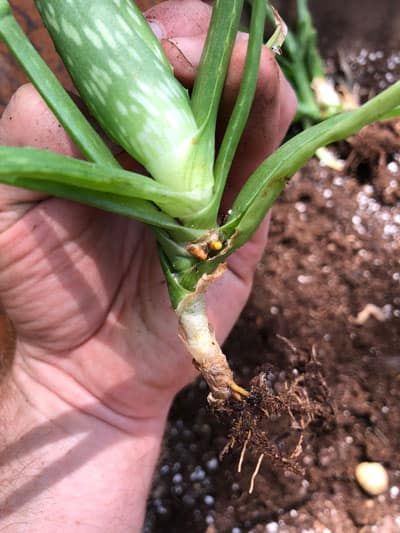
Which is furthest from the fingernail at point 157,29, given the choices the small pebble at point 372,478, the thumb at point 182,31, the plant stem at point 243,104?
the small pebble at point 372,478

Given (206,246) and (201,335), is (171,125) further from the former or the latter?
(201,335)

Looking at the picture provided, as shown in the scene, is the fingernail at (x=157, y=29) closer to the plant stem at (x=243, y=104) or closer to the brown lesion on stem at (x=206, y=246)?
the plant stem at (x=243, y=104)


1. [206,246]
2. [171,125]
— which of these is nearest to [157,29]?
[171,125]

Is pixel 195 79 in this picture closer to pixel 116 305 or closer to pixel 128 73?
pixel 128 73

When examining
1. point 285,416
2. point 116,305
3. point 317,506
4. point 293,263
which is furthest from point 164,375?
point 293,263

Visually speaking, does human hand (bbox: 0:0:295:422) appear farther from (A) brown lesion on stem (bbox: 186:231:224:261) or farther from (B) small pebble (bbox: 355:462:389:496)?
(B) small pebble (bbox: 355:462:389:496)

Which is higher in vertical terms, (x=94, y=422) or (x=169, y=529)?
(x=94, y=422)
